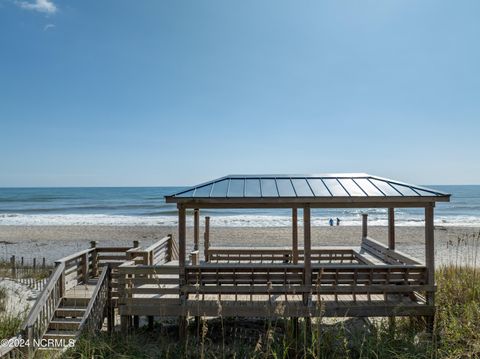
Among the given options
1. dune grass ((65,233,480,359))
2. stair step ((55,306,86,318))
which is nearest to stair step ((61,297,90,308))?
stair step ((55,306,86,318))

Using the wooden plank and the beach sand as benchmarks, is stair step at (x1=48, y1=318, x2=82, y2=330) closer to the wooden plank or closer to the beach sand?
the wooden plank

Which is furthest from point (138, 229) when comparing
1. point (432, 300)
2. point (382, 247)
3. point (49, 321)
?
point (432, 300)

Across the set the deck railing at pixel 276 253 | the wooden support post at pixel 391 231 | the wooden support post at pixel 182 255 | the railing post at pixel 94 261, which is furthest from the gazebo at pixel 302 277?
the railing post at pixel 94 261

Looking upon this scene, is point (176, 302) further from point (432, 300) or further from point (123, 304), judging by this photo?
point (432, 300)

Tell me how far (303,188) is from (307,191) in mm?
198

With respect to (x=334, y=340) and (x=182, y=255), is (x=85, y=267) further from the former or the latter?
(x=334, y=340)

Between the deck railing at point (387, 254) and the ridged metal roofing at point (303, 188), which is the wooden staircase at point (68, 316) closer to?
the ridged metal roofing at point (303, 188)

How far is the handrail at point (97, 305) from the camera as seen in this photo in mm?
5339

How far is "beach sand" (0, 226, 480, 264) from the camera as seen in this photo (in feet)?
53.0

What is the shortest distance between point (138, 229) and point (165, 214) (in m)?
10.6

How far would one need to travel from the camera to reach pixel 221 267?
5.49 m

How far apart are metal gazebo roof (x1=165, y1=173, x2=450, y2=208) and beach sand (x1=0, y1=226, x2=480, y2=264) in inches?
441

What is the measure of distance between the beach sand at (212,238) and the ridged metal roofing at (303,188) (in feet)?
36.5

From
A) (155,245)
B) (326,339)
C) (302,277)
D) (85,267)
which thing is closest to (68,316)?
(85,267)
